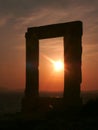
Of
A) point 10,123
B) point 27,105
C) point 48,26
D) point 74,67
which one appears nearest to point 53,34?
point 48,26

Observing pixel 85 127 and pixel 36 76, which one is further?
pixel 36 76

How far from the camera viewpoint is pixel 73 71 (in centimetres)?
2386

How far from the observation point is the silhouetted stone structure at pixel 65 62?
2377cm

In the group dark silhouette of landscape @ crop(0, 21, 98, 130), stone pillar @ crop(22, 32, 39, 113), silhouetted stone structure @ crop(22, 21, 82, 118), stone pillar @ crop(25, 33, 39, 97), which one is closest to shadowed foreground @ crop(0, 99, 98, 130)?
dark silhouette of landscape @ crop(0, 21, 98, 130)

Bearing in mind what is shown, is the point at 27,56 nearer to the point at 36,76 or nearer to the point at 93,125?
the point at 36,76

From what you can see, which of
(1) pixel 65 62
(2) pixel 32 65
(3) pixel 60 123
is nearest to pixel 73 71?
(1) pixel 65 62

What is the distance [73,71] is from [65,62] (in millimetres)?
907

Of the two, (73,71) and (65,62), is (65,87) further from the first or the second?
(65,62)

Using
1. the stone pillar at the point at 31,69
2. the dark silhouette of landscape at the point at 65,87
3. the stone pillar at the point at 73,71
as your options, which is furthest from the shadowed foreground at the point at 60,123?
the stone pillar at the point at 31,69

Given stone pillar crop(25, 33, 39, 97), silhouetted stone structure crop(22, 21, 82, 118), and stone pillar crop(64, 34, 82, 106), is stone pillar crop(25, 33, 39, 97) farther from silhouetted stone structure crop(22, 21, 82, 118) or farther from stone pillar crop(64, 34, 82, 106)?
stone pillar crop(64, 34, 82, 106)

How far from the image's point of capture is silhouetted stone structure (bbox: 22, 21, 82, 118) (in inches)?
936

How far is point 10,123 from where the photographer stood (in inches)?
710

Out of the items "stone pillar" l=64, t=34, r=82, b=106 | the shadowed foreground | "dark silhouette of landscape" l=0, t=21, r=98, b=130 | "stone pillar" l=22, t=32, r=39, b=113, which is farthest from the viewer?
"stone pillar" l=22, t=32, r=39, b=113

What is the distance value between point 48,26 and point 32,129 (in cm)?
986
